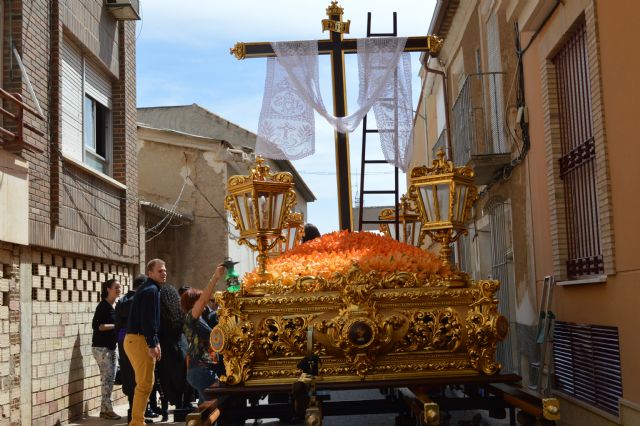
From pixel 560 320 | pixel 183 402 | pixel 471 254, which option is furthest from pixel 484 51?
pixel 183 402

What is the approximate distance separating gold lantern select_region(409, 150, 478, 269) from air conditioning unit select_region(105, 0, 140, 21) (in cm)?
839

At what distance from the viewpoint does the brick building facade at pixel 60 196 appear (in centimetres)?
934

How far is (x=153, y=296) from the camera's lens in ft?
27.4

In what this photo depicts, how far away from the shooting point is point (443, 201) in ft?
20.4

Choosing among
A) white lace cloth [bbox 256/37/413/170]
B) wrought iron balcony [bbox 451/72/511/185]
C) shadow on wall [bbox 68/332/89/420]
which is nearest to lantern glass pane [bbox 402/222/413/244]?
white lace cloth [bbox 256/37/413/170]

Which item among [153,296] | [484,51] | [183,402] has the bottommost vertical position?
[183,402]

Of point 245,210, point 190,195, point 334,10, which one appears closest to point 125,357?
point 245,210

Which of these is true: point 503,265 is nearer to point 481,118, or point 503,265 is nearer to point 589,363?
point 481,118

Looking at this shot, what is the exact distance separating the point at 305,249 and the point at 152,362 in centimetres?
286

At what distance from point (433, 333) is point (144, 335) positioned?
12.5ft

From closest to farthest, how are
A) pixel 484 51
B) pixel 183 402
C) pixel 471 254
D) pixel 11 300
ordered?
pixel 11 300 < pixel 183 402 < pixel 484 51 < pixel 471 254

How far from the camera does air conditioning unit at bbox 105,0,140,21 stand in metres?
13.2

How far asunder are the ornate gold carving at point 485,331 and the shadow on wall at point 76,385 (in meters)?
6.99

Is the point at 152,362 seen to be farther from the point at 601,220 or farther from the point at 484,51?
the point at 484,51
